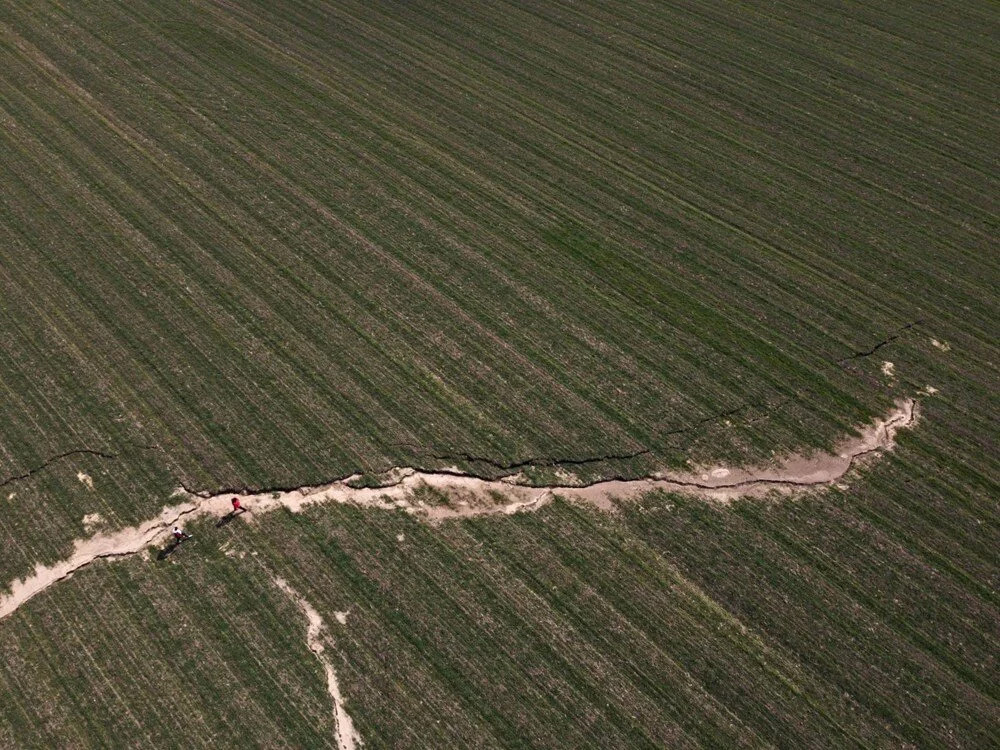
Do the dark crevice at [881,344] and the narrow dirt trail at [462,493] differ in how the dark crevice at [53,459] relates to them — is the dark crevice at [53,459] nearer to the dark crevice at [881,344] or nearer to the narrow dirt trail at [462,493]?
the narrow dirt trail at [462,493]

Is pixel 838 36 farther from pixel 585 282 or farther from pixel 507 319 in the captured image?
pixel 507 319

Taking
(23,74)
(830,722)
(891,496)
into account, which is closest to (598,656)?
(830,722)

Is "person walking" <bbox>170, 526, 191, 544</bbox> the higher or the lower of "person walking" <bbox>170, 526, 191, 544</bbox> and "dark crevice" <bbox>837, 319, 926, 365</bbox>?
the lower

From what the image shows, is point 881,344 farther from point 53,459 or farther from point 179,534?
point 53,459

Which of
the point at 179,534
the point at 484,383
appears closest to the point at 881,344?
the point at 484,383

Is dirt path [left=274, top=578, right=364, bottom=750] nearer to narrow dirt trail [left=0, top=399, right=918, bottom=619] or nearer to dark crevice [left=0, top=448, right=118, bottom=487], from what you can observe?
narrow dirt trail [left=0, top=399, right=918, bottom=619]

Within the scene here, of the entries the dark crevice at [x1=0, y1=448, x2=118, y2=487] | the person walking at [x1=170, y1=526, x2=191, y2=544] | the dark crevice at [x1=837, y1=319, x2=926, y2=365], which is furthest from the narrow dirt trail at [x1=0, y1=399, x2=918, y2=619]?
the dark crevice at [x1=837, y1=319, x2=926, y2=365]
